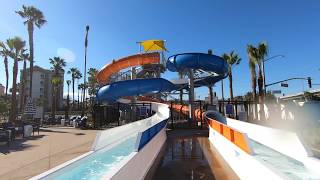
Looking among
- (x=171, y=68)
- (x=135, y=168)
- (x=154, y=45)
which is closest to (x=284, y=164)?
(x=135, y=168)

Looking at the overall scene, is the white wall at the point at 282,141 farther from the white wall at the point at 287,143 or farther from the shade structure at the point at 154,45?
the shade structure at the point at 154,45

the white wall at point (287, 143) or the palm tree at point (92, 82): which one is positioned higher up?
the palm tree at point (92, 82)

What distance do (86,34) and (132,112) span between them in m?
17.4

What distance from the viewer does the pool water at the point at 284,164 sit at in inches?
299

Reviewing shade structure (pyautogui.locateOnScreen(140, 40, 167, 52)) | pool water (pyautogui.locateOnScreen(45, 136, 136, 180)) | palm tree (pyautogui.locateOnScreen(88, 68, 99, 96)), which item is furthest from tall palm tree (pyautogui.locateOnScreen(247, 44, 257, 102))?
palm tree (pyautogui.locateOnScreen(88, 68, 99, 96))

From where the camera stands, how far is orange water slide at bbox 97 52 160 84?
32094mm

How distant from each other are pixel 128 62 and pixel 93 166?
2396 cm

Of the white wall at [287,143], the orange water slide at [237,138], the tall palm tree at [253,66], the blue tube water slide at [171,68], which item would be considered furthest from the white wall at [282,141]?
the tall palm tree at [253,66]

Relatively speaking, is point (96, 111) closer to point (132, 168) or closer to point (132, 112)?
point (132, 112)

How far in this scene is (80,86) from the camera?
346 feet

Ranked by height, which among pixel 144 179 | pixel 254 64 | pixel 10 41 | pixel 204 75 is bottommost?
pixel 144 179

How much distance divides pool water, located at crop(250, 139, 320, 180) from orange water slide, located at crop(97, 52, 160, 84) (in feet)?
69.7

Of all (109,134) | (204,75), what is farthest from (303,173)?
(204,75)

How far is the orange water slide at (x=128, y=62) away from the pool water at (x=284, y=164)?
21232mm
